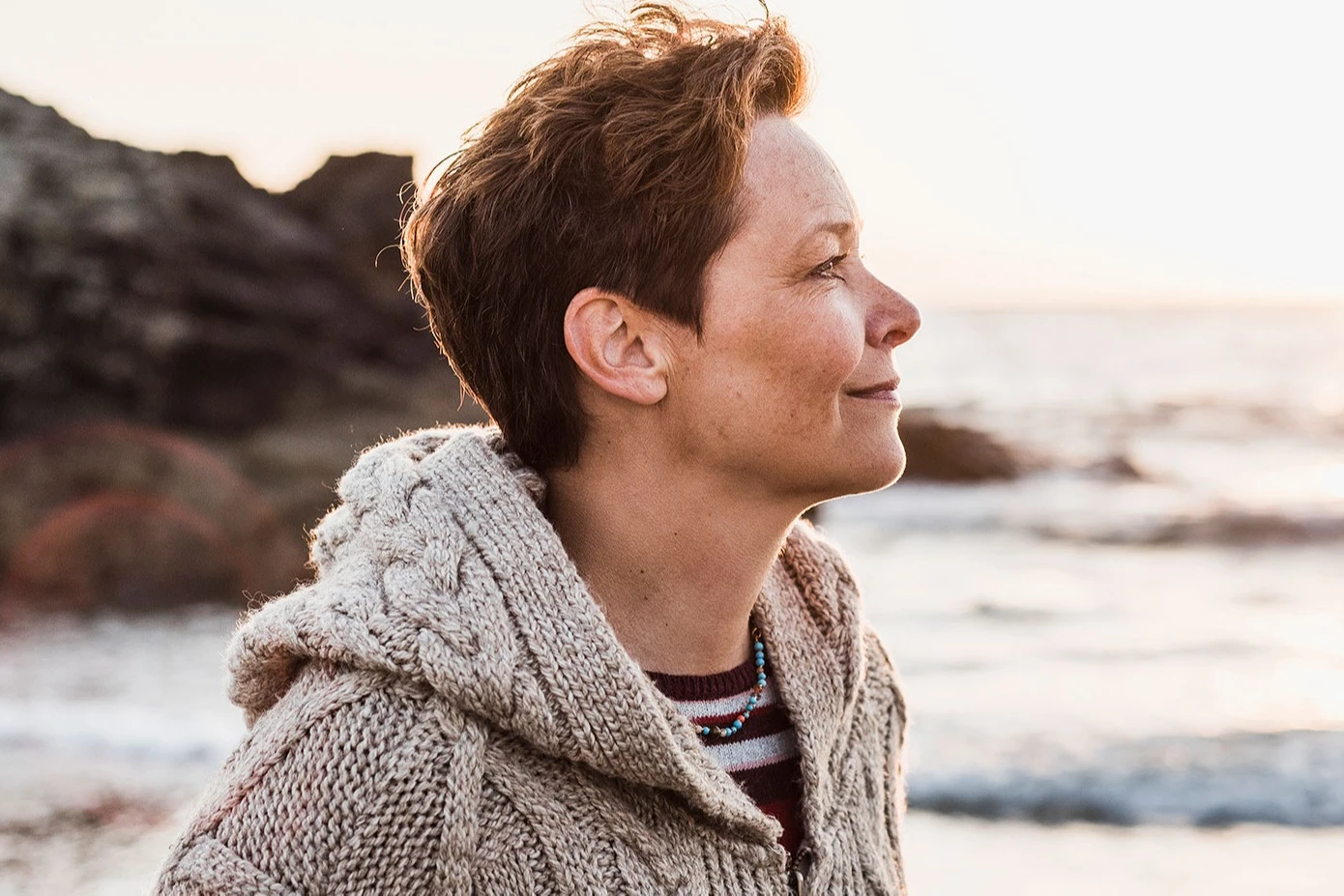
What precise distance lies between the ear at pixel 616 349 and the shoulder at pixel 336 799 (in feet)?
1.92

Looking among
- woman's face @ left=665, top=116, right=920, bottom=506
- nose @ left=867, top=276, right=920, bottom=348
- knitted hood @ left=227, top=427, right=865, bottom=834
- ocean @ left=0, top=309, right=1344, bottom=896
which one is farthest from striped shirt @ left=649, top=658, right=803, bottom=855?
ocean @ left=0, top=309, right=1344, bottom=896

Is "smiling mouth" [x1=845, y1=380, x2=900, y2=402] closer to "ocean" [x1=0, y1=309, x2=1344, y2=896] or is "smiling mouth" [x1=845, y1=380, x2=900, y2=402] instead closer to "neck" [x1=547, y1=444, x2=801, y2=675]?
"neck" [x1=547, y1=444, x2=801, y2=675]

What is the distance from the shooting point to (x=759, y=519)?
6.61 ft

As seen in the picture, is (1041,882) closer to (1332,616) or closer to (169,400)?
(1332,616)

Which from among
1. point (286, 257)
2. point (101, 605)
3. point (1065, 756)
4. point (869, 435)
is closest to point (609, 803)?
point (869, 435)

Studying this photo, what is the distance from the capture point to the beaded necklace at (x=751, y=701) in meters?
1.99

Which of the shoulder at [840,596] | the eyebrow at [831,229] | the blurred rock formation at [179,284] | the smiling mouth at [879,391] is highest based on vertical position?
the blurred rock formation at [179,284]

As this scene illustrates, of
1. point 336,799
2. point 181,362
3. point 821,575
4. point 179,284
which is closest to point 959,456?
point 181,362

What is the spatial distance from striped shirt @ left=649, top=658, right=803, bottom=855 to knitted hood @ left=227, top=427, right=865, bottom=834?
16 cm

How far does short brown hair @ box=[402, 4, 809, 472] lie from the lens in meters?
1.89

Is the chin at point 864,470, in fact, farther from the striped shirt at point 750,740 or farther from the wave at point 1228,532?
the wave at point 1228,532

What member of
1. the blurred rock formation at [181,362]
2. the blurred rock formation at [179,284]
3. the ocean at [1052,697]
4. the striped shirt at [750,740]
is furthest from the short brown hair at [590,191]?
the blurred rock formation at [179,284]

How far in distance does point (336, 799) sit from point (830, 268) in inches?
40.6

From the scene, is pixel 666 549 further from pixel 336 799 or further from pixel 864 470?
pixel 336 799
